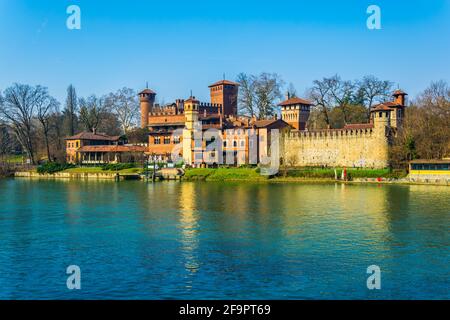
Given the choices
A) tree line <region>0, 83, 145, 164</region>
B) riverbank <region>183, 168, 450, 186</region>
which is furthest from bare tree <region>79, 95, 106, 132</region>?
riverbank <region>183, 168, 450, 186</region>

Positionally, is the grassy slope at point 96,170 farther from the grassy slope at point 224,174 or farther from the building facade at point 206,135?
the grassy slope at point 224,174

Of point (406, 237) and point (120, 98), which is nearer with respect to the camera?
point (406, 237)

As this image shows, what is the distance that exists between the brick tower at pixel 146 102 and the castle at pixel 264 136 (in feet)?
23.1

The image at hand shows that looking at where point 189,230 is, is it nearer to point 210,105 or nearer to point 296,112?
point 296,112

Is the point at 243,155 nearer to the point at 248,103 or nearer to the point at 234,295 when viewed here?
the point at 248,103

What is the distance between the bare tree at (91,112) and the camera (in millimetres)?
87125

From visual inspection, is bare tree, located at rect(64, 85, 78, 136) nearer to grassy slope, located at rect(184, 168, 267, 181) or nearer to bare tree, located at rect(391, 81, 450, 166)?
grassy slope, located at rect(184, 168, 267, 181)

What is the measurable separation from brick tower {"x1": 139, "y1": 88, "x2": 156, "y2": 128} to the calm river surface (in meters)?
47.6

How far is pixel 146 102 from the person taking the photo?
274 feet

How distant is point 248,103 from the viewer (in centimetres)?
7669

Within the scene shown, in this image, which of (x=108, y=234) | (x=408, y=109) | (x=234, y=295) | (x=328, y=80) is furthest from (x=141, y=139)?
(x=234, y=295)

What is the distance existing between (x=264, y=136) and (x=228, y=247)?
41992 millimetres

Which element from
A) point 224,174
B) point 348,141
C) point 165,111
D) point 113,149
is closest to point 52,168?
point 113,149

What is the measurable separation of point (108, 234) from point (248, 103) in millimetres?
54217
